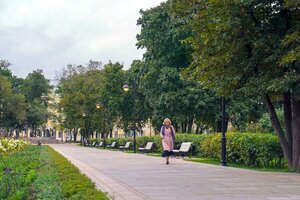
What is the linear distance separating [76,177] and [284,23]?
8118 millimetres

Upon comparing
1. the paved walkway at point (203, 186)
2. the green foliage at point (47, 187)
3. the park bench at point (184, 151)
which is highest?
the park bench at point (184, 151)

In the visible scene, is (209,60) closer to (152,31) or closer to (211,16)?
(211,16)

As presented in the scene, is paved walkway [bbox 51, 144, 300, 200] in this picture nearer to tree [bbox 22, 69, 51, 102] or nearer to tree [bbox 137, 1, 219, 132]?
tree [bbox 137, 1, 219, 132]

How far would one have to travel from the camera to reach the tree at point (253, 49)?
544 inches

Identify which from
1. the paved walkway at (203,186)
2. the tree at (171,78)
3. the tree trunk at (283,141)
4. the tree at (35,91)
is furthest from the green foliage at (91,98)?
the paved walkway at (203,186)

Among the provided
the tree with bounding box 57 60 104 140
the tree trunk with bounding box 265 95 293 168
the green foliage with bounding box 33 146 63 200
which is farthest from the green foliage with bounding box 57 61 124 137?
the green foliage with bounding box 33 146 63 200

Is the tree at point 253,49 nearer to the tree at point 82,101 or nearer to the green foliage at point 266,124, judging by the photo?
the green foliage at point 266,124

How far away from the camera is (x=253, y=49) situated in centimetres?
1462

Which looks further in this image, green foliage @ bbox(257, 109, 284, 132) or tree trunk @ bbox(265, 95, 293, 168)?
green foliage @ bbox(257, 109, 284, 132)

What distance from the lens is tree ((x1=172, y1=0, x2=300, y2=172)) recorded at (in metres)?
13.8

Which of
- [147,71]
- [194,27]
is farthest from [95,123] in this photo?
[194,27]

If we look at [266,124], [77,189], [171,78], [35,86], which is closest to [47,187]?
[77,189]

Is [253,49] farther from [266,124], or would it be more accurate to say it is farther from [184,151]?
[266,124]

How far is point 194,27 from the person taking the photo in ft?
51.5
